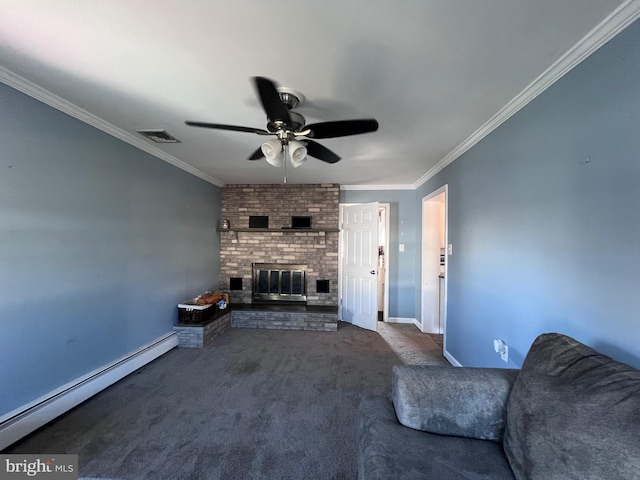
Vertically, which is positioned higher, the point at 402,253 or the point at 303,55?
the point at 303,55

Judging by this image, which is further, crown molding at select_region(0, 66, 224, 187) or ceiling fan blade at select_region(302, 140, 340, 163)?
ceiling fan blade at select_region(302, 140, 340, 163)

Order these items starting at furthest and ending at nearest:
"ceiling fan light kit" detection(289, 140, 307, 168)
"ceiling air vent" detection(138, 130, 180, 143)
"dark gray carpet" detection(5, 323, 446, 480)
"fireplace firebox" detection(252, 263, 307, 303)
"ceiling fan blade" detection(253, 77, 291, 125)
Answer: "fireplace firebox" detection(252, 263, 307, 303)
"ceiling air vent" detection(138, 130, 180, 143)
"ceiling fan light kit" detection(289, 140, 307, 168)
"dark gray carpet" detection(5, 323, 446, 480)
"ceiling fan blade" detection(253, 77, 291, 125)

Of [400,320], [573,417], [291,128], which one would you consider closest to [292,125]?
[291,128]

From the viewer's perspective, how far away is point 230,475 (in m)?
1.47

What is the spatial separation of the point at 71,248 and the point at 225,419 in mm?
1820

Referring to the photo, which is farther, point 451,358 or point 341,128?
point 451,358

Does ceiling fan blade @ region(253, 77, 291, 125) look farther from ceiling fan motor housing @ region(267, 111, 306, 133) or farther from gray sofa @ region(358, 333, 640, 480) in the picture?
gray sofa @ region(358, 333, 640, 480)

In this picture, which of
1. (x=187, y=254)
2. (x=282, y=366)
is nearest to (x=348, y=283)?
(x=282, y=366)

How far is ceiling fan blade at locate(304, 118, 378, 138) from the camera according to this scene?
162 cm

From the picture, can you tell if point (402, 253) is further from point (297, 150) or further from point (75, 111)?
point (75, 111)

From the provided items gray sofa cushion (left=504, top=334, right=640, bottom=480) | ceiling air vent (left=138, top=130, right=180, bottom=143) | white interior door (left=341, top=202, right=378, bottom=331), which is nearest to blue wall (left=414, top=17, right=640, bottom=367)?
gray sofa cushion (left=504, top=334, right=640, bottom=480)

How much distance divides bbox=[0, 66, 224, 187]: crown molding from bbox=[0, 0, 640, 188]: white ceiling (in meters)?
0.01

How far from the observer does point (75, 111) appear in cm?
205

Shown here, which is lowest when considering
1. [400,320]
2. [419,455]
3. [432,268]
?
[400,320]
